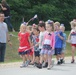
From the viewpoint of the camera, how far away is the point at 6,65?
1480 cm

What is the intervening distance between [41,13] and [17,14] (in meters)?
2.53

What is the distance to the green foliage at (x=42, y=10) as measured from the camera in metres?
44.5

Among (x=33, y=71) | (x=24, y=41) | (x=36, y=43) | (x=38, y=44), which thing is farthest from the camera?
(x=36, y=43)

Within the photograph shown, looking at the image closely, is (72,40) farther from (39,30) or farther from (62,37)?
(39,30)

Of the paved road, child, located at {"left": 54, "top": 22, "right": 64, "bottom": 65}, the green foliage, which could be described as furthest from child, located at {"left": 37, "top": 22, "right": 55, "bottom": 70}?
the green foliage

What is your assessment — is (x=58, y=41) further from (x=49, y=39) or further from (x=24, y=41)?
(x=49, y=39)

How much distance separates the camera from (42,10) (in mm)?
44781

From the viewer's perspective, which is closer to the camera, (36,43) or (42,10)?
(36,43)

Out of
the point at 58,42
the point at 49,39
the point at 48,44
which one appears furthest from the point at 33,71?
the point at 58,42

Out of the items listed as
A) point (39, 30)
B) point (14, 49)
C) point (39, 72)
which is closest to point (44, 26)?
point (39, 30)

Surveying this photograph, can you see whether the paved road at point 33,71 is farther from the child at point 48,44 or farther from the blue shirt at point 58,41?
the blue shirt at point 58,41

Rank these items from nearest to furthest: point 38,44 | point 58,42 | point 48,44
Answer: point 48,44 < point 38,44 < point 58,42

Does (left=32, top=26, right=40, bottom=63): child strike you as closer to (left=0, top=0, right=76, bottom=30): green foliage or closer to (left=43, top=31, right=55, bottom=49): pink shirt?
(left=43, top=31, right=55, bottom=49): pink shirt

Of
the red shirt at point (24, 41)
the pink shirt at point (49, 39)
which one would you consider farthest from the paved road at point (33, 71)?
the pink shirt at point (49, 39)
